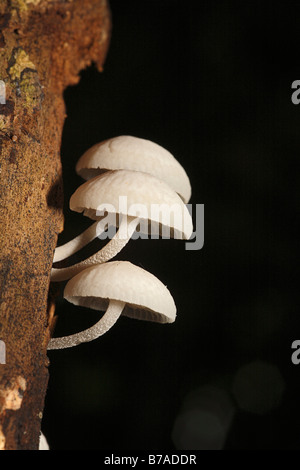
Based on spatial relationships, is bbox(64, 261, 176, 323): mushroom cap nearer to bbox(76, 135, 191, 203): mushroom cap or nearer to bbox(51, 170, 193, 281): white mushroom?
bbox(51, 170, 193, 281): white mushroom

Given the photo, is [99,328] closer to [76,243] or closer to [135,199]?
[76,243]

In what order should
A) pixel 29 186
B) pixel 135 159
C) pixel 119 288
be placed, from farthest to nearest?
pixel 135 159 < pixel 29 186 < pixel 119 288

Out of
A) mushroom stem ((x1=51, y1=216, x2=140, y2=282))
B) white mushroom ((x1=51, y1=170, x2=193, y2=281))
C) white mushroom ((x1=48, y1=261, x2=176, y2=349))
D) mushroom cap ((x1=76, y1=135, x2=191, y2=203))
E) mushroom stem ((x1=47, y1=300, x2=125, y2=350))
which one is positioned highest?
mushroom cap ((x1=76, y1=135, x2=191, y2=203))

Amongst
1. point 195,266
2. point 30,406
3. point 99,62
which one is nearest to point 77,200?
point 30,406

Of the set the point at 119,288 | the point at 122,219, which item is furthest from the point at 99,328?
the point at 122,219

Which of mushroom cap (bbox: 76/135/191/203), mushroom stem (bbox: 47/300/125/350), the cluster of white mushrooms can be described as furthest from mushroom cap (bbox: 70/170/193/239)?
mushroom stem (bbox: 47/300/125/350)

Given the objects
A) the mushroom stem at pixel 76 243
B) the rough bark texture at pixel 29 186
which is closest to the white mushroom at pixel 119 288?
the rough bark texture at pixel 29 186
